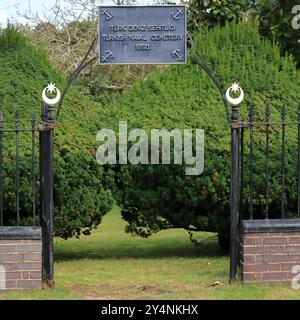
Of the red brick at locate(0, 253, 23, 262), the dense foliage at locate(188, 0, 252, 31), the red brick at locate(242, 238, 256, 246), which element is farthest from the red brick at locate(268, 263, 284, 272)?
the dense foliage at locate(188, 0, 252, 31)

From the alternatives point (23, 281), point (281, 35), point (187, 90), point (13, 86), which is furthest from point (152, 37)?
point (281, 35)

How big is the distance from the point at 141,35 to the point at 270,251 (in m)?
2.53

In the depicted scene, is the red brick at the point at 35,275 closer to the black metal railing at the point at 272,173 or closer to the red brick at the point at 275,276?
the red brick at the point at 275,276

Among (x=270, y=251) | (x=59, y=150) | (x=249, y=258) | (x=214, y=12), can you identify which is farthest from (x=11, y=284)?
(x=214, y=12)

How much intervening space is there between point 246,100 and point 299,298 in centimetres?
300

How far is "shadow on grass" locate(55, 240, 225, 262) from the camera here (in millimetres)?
9477

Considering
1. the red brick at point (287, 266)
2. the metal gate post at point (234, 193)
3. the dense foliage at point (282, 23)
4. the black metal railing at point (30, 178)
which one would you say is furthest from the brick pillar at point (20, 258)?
the dense foliage at point (282, 23)

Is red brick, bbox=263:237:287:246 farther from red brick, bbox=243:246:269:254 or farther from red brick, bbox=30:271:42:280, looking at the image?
red brick, bbox=30:271:42:280

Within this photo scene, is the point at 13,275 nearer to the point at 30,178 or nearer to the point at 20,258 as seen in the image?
the point at 20,258

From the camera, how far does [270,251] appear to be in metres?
7.16

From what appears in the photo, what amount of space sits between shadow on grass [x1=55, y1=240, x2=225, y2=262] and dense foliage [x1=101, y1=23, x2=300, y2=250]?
48cm

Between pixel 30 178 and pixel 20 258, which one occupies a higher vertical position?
pixel 30 178

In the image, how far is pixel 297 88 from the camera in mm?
9203

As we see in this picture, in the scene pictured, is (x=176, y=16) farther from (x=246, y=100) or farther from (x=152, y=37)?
(x=246, y=100)
